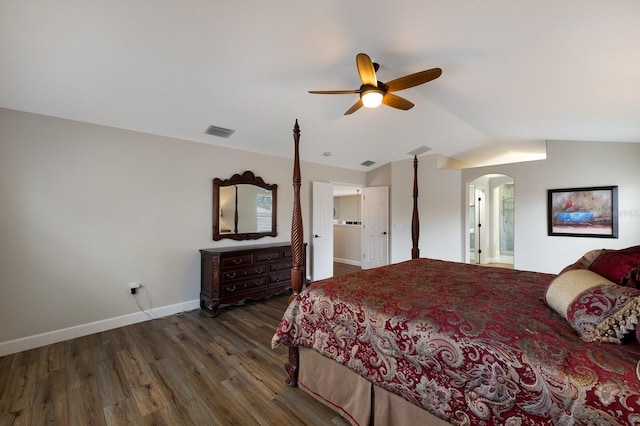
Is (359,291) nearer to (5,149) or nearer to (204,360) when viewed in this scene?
(204,360)

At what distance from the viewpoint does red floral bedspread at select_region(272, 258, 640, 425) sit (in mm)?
963

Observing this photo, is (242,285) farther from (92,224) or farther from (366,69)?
(366,69)

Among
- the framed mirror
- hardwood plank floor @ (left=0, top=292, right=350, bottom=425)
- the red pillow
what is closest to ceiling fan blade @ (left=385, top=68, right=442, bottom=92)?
the red pillow

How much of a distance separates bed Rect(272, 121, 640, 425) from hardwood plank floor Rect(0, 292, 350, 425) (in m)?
0.30

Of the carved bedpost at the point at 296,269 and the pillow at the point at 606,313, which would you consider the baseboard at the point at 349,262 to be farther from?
the pillow at the point at 606,313

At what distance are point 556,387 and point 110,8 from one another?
3.16 m

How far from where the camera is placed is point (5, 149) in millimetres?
2680

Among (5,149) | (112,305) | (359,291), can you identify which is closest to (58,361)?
(112,305)

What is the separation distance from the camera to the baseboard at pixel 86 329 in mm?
2699

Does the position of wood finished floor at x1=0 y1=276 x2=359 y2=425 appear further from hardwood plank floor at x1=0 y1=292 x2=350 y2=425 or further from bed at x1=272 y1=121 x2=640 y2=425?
bed at x1=272 y1=121 x2=640 y2=425

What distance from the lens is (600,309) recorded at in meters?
1.17

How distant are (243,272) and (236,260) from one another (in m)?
0.22

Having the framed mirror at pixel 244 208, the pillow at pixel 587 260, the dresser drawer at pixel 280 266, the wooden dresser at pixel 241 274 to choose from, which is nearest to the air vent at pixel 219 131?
the framed mirror at pixel 244 208

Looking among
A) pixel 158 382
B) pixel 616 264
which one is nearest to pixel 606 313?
pixel 616 264
